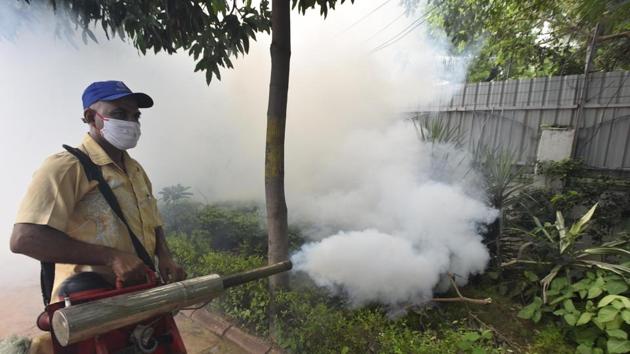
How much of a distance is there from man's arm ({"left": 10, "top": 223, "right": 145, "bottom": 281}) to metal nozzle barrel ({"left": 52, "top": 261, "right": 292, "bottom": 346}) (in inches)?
9.0

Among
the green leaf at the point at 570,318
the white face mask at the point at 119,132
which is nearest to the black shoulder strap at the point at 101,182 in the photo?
the white face mask at the point at 119,132

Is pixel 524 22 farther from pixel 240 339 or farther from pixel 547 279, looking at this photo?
pixel 240 339

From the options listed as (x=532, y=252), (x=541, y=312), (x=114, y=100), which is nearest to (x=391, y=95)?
(x=532, y=252)

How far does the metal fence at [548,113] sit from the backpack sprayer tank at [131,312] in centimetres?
531

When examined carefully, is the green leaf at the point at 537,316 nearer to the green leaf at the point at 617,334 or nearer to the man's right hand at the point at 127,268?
the green leaf at the point at 617,334

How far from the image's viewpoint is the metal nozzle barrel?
3.69 ft

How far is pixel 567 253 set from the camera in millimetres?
3336

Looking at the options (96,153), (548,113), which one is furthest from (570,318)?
(548,113)

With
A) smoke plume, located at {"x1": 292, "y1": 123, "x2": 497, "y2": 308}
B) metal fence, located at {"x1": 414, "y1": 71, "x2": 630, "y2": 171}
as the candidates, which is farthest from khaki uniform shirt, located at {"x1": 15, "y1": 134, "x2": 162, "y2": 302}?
metal fence, located at {"x1": 414, "y1": 71, "x2": 630, "y2": 171}

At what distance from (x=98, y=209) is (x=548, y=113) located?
23.5 ft

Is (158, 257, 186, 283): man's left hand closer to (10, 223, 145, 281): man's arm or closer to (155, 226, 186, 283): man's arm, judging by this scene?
(155, 226, 186, 283): man's arm

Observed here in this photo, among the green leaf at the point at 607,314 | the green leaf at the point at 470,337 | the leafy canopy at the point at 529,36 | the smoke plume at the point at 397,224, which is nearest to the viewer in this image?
the green leaf at the point at 607,314

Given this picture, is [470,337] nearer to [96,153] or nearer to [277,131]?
[277,131]

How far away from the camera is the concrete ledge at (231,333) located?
300 centimetres
